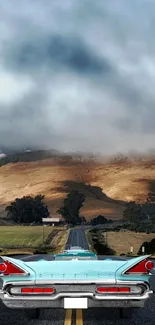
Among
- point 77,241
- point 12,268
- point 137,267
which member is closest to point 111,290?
point 137,267

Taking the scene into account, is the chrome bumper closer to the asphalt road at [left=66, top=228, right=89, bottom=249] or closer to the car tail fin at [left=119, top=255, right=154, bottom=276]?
the car tail fin at [left=119, top=255, right=154, bottom=276]

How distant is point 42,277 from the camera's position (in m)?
8.52

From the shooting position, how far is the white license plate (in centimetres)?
835

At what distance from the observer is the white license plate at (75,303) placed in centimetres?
835

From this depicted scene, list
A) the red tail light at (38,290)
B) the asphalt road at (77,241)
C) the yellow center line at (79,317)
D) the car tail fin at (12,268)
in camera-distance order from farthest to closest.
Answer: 1. the asphalt road at (77,241)
2. the yellow center line at (79,317)
3. the car tail fin at (12,268)
4. the red tail light at (38,290)

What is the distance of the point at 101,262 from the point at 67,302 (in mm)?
1212

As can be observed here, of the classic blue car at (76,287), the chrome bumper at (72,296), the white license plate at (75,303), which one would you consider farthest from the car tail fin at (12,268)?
the white license plate at (75,303)

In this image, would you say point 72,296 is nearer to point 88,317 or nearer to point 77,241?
point 88,317

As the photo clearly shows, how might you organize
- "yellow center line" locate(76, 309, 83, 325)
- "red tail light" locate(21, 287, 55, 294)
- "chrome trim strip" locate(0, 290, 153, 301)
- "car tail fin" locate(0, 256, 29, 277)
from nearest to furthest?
"chrome trim strip" locate(0, 290, 153, 301) < "red tail light" locate(21, 287, 55, 294) < "car tail fin" locate(0, 256, 29, 277) < "yellow center line" locate(76, 309, 83, 325)

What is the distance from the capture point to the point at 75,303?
839 cm

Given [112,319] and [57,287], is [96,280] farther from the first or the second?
[112,319]

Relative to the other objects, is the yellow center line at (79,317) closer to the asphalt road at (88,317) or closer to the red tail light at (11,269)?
the asphalt road at (88,317)

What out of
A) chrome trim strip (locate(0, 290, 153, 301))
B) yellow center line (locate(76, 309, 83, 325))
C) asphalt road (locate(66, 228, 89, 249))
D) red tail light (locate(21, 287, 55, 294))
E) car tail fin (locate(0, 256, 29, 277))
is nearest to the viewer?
chrome trim strip (locate(0, 290, 153, 301))

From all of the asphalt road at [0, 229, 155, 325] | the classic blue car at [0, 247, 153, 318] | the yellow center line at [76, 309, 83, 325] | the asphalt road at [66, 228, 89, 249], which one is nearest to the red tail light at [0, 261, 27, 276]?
the classic blue car at [0, 247, 153, 318]
